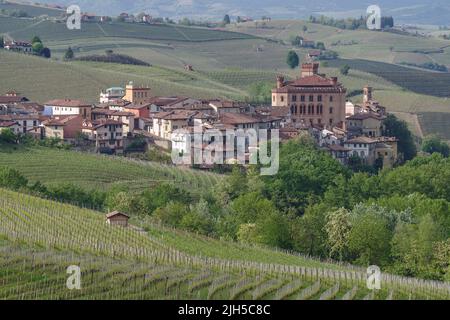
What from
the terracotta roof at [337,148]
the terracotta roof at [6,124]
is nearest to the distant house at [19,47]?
the terracotta roof at [6,124]

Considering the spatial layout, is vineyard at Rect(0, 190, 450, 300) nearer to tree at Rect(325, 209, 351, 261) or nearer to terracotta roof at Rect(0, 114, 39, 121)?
tree at Rect(325, 209, 351, 261)

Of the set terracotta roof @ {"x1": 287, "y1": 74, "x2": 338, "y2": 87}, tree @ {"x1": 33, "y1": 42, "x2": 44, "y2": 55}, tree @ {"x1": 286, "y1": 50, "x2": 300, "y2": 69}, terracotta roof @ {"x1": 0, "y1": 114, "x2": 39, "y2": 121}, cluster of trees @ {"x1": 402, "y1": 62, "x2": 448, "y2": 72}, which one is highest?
terracotta roof @ {"x1": 287, "y1": 74, "x2": 338, "y2": 87}

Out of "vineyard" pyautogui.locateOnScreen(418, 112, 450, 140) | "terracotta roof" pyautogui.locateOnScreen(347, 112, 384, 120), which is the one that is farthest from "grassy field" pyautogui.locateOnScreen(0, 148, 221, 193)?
"vineyard" pyautogui.locateOnScreen(418, 112, 450, 140)

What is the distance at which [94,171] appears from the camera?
67.5 metres

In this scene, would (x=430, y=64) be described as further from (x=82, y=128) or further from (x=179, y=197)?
(x=179, y=197)

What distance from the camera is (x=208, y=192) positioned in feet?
212

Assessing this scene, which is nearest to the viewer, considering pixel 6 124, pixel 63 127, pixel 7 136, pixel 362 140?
pixel 7 136

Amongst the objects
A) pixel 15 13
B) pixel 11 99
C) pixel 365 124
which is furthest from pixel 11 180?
pixel 15 13

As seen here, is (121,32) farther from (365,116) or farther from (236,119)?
(236,119)

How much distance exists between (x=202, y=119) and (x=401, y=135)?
13.0 m

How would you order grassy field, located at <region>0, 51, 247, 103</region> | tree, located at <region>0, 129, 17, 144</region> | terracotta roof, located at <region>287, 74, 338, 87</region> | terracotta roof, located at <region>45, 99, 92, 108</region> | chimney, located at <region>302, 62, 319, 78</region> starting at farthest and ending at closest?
grassy field, located at <region>0, 51, 247, 103</region>
chimney, located at <region>302, 62, 319, 78</region>
terracotta roof, located at <region>287, 74, 338, 87</region>
terracotta roof, located at <region>45, 99, 92, 108</region>
tree, located at <region>0, 129, 17, 144</region>

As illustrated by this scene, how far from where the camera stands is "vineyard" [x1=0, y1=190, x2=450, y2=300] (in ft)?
101

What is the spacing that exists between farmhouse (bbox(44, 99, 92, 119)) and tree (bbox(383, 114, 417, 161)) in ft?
55.6
